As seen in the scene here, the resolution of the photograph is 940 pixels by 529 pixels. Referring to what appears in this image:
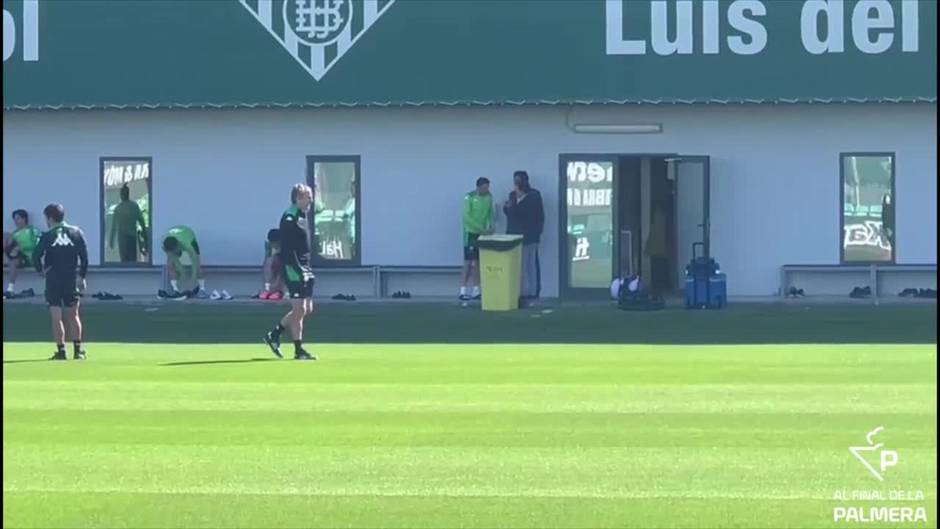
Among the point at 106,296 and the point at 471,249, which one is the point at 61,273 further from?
the point at 106,296

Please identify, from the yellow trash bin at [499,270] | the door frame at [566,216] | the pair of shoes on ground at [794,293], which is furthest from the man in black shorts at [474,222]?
the pair of shoes on ground at [794,293]

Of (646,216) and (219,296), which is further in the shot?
(219,296)

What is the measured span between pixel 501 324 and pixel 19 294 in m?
9.60

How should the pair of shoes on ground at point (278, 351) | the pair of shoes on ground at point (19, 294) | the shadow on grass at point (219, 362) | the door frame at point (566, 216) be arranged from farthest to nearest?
1. the pair of shoes on ground at point (19, 294)
2. the door frame at point (566, 216)
3. the pair of shoes on ground at point (278, 351)
4. the shadow on grass at point (219, 362)

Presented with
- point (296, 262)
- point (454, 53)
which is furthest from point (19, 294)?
point (296, 262)

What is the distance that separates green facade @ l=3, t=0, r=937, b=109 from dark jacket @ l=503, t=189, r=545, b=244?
1.61m

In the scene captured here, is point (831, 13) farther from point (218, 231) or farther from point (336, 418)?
point (336, 418)

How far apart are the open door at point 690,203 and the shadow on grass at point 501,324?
6.13ft

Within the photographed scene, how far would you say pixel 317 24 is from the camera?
1145 inches

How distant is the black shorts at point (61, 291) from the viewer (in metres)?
19.6

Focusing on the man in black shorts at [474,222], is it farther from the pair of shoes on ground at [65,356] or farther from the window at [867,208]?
the pair of shoes on ground at [65,356]

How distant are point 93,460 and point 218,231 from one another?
17894 millimetres

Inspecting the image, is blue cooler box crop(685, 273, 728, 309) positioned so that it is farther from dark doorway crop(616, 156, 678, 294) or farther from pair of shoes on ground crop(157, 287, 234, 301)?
pair of shoes on ground crop(157, 287, 234, 301)

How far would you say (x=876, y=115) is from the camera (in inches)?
1113
